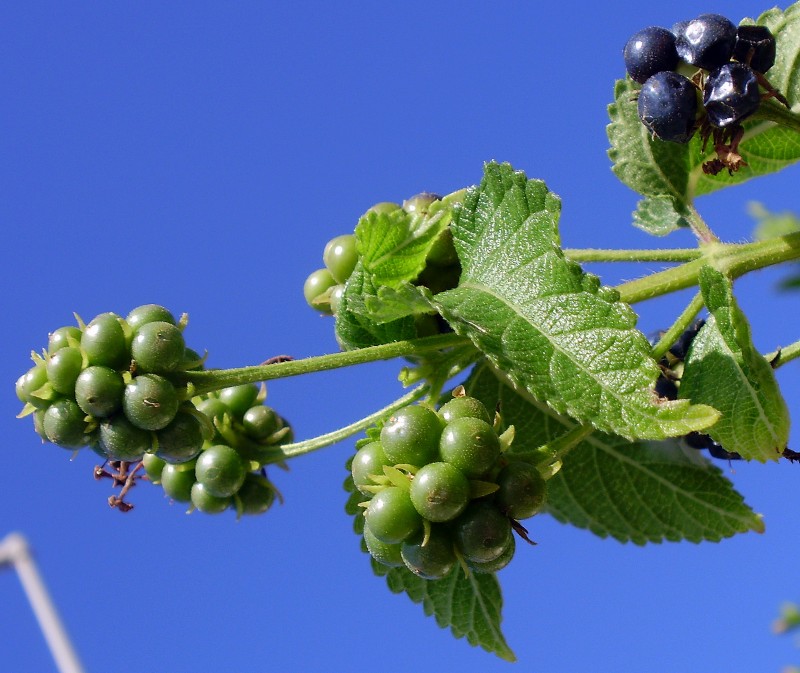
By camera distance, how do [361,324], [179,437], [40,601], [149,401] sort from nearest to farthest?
[149,401] < [179,437] < [361,324] < [40,601]

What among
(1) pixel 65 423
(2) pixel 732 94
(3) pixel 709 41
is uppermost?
(1) pixel 65 423

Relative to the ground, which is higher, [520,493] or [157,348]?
[157,348]

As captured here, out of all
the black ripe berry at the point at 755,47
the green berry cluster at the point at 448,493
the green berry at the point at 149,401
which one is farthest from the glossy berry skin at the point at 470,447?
the black ripe berry at the point at 755,47

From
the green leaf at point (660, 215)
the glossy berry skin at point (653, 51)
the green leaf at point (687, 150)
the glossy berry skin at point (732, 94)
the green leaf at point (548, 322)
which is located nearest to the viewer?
the green leaf at point (548, 322)

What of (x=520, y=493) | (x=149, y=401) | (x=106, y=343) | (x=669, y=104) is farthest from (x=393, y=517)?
(x=669, y=104)

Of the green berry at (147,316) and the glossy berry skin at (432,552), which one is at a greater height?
the green berry at (147,316)

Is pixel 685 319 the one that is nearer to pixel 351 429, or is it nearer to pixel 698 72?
pixel 698 72

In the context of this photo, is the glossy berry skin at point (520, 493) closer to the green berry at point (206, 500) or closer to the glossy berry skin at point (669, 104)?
the glossy berry skin at point (669, 104)

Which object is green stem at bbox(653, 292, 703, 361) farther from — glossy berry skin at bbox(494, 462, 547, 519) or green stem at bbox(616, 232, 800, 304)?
glossy berry skin at bbox(494, 462, 547, 519)
